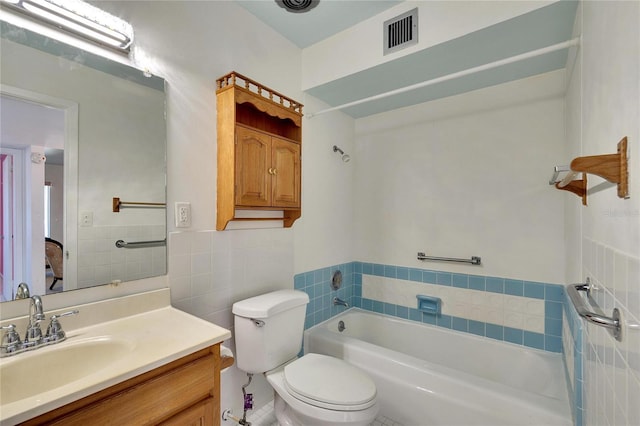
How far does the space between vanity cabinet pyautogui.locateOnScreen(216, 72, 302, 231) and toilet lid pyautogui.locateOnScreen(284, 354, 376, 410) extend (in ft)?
2.82

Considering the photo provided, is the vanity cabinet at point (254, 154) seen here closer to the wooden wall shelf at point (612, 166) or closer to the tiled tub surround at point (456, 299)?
the tiled tub surround at point (456, 299)

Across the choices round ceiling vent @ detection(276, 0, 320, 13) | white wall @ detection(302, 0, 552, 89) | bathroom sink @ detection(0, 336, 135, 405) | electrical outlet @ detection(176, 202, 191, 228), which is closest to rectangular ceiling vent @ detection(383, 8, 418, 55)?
white wall @ detection(302, 0, 552, 89)

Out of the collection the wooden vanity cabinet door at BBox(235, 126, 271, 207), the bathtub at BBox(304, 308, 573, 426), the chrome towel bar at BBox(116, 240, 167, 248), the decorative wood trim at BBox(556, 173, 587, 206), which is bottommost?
the bathtub at BBox(304, 308, 573, 426)

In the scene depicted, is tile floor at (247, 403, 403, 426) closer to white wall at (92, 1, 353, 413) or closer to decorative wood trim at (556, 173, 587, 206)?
white wall at (92, 1, 353, 413)

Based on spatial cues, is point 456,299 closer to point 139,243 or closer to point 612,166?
point 612,166

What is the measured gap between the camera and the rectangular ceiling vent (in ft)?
5.32

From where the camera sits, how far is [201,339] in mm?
1022

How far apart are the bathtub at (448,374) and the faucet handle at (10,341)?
152 cm

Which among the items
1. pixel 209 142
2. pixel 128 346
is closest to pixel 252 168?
pixel 209 142

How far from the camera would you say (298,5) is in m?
1.65

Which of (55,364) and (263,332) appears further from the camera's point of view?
(263,332)

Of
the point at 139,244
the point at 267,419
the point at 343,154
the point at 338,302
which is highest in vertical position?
the point at 343,154

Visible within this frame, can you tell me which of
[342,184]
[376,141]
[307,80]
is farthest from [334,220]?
[307,80]

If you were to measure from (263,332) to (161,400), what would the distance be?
65 centimetres
